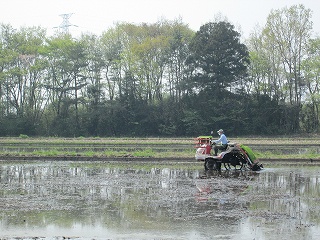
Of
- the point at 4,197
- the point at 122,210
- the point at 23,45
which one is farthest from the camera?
the point at 23,45

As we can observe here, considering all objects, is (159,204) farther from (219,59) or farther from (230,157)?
(219,59)

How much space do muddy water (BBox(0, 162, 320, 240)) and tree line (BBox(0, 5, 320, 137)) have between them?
41.3 meters

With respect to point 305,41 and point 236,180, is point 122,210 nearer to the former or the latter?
point 236,180

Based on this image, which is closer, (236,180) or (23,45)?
(236,180)

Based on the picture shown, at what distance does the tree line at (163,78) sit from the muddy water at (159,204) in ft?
135

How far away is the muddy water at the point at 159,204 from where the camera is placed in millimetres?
9594

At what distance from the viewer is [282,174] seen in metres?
19.2

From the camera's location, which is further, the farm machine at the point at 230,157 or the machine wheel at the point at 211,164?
the machine wheel at the point at 211,164

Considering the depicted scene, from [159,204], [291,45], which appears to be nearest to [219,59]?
[291,45]

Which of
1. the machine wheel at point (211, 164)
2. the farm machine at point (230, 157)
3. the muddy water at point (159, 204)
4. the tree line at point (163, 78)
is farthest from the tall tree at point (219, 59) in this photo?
the muddy water at point (159, 204)

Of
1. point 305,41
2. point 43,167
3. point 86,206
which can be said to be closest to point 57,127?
point 305,41

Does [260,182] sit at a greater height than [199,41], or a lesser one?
lesser

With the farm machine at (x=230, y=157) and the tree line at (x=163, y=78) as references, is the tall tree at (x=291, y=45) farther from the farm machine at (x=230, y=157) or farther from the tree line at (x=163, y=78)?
the farm machine at (x=230, y=157)

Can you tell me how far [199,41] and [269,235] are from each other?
54.3m
